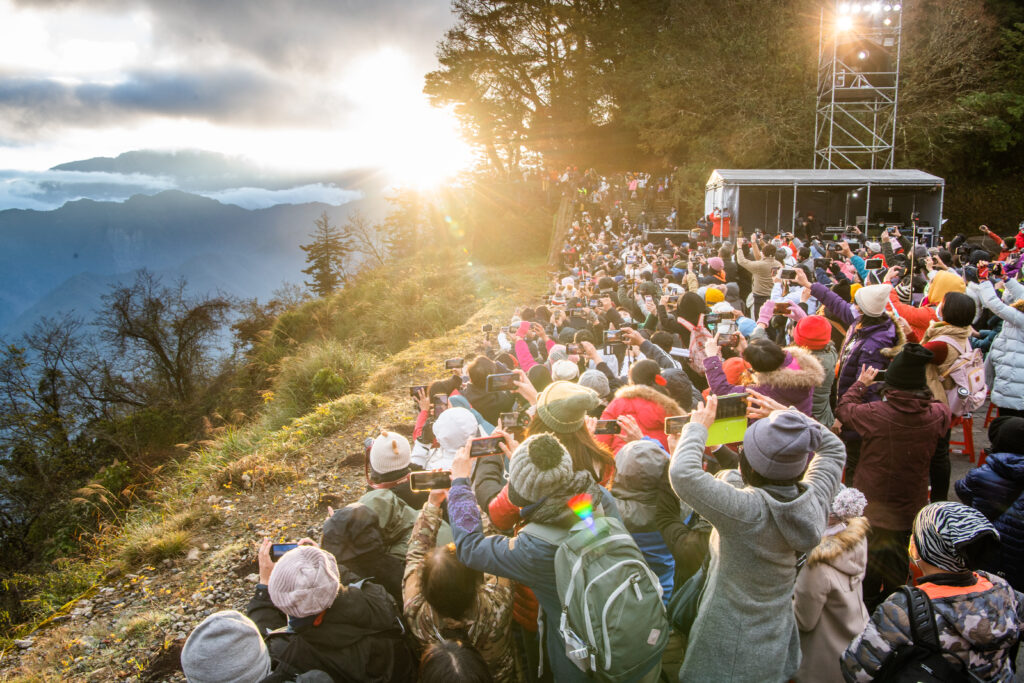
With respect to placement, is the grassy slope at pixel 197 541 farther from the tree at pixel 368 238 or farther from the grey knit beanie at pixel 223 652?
the tree at pixel 368 238

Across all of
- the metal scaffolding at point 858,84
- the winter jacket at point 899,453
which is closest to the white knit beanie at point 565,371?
the winter jacket at point 899,453

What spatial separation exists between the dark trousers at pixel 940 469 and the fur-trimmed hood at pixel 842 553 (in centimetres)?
178

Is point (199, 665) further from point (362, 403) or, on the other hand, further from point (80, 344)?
Result: point (80, 344)

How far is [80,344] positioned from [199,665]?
30251 mm

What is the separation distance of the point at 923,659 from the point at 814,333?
2649 millimetres

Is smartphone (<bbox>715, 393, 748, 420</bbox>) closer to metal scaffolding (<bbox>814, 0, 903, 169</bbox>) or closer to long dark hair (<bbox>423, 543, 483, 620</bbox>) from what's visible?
long dark hair (<bbox>423, 543, 483, 620</bbox>)

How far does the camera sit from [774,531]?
1.90 meters

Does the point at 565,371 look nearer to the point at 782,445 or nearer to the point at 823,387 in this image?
the point at 823,387

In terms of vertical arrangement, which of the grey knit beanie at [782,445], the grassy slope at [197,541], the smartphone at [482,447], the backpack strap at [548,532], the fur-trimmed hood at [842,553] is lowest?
the grassy slope at [197,541]

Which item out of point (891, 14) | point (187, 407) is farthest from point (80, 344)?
point (891, 14)

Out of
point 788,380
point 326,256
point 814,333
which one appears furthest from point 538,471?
point 326,256

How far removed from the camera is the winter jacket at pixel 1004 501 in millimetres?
2777

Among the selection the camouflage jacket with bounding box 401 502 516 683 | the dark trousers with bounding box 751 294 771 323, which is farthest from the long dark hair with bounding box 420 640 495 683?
the dark trousers with bounding box 751 294 771 323

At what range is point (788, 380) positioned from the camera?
3455mm
